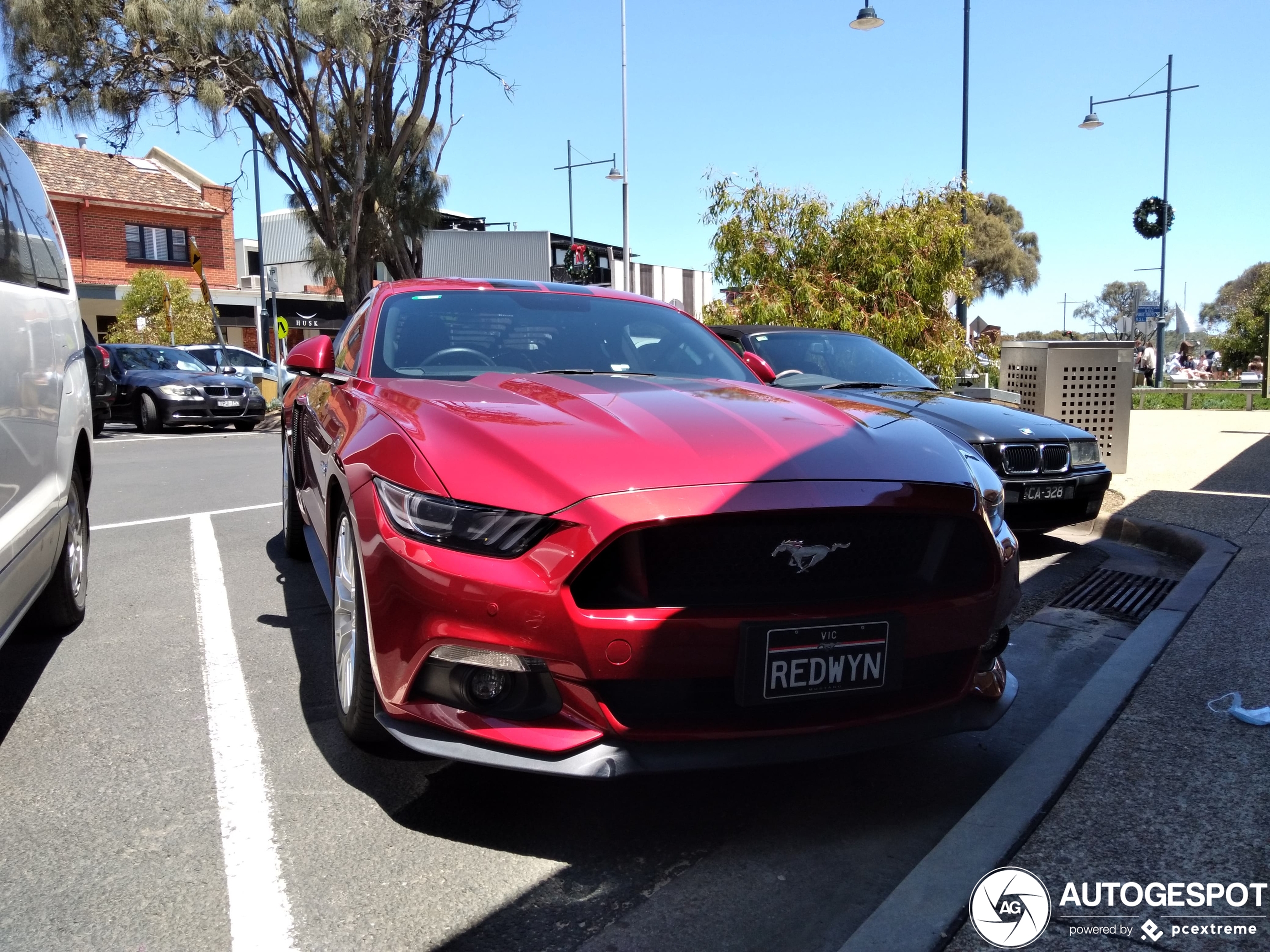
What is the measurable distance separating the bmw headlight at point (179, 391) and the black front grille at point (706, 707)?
17.2 meters

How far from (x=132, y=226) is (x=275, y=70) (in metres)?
24.2

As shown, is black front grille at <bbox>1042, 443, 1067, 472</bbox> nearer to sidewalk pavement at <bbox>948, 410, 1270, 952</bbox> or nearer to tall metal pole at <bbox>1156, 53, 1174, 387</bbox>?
sidewalk pavement at <bbox>948, 410, 1270, 952</bbox>

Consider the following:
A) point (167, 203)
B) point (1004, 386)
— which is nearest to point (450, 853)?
point (1004, 386)

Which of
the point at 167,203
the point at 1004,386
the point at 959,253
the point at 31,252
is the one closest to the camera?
the point at 31,252

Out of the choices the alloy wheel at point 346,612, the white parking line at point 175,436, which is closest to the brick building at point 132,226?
the white parking line at point 175,436

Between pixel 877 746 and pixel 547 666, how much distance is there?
889 mm

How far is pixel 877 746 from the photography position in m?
2.67

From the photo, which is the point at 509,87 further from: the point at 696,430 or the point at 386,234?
the point at 696,430

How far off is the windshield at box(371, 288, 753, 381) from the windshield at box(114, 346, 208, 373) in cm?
1623

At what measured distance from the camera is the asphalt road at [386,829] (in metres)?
2.35

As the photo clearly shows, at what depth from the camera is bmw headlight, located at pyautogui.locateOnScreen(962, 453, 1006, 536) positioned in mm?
2961

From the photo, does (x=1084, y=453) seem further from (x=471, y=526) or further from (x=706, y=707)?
(x=471, y=526)

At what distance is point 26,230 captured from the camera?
164 inches

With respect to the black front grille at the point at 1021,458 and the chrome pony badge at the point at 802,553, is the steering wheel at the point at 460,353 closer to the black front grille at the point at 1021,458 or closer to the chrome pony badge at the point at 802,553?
the chrome pony badge at the point at 802,553
